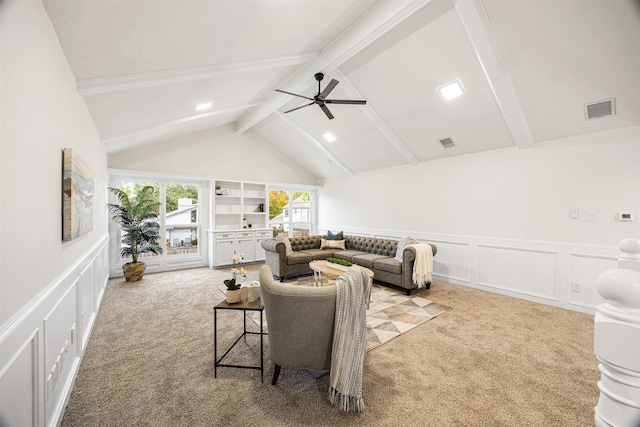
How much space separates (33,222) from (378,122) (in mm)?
4518

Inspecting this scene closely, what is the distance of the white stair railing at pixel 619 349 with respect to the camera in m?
0.59

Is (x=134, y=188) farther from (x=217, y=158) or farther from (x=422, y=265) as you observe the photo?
(x=422, y=265)

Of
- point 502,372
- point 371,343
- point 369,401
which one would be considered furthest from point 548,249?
point 369,401

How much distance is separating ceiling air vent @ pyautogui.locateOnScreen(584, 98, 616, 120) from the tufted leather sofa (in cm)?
261

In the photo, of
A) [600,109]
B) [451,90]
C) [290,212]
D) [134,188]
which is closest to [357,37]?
[451,90]

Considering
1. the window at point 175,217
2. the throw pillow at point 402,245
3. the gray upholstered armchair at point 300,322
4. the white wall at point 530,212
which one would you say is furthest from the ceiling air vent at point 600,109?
the window at point 175,217

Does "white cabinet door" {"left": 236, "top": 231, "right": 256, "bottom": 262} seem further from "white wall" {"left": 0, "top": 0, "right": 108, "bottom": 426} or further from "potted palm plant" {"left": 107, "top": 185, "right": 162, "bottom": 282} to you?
"white wall" {"left": 0, "top": 0, "right": 108, "bottom": 426}

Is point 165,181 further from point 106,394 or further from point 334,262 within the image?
point 106,394

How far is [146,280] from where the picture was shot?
502cm

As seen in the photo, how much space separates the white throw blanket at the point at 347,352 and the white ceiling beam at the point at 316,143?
15.2ft

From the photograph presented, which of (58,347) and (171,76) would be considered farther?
(171,76)

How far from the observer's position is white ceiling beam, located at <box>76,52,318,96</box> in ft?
7.36

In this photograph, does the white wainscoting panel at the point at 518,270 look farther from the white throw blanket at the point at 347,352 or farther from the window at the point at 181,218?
the window at the point at 181,218

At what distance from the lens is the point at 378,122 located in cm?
467
